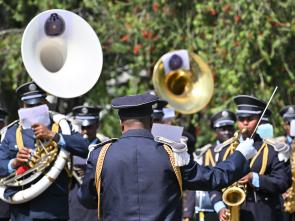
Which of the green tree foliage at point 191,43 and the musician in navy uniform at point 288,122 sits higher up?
the green tree foliage at point 191,43

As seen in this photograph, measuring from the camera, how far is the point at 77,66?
9109mm

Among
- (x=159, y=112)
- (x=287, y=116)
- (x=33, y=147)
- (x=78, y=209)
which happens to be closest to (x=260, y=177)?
(x=33, y=147)

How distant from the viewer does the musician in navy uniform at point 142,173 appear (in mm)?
6645

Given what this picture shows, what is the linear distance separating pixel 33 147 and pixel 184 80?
15.7 feet

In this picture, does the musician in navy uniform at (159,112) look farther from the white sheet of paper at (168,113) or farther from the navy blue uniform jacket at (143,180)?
the navy blue uniform jacket at (143,180)

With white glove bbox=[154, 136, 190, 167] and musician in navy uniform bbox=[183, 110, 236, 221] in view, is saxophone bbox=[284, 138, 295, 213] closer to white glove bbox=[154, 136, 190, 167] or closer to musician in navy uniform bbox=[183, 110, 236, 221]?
musician in navy uniform bbox=[183, 110, 236, 221]

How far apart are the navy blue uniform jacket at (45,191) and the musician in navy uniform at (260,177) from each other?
4.71 feet

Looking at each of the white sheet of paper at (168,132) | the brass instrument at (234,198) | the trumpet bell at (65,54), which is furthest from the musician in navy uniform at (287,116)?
the white sheet of paper at (168,132)

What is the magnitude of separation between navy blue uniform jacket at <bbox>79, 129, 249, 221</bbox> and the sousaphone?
1943 millimetres

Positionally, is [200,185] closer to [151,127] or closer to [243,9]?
[151,127]

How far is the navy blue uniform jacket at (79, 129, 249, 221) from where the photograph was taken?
21.8ft

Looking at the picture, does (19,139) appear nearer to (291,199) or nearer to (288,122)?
(291,199)

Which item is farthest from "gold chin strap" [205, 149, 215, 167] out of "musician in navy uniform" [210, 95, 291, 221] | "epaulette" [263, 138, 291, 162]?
"epaulette" [263, 138, 291, 162]

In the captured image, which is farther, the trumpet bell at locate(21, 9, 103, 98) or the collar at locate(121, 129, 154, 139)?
the trumpet bell at locate(21, 9, 103, 98)
